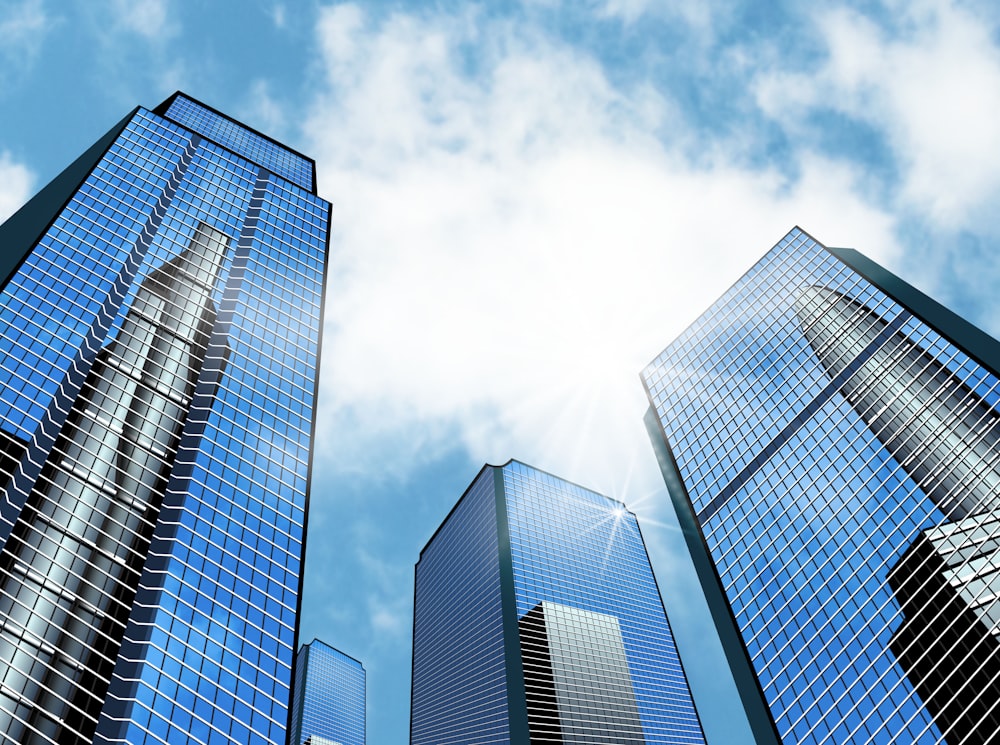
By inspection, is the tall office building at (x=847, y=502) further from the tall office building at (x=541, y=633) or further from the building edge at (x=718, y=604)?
the tall office building at (x=541, y=633)

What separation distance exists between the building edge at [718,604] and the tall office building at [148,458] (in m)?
47.1

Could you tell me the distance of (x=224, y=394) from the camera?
7275 centimetres

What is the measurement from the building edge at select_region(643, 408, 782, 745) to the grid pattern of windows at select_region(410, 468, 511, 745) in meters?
58.6

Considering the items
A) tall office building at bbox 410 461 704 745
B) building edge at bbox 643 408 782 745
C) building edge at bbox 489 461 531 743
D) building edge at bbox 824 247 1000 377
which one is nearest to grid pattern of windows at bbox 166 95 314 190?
building edge at bbox 643 408 782 745

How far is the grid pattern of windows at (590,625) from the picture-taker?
139m

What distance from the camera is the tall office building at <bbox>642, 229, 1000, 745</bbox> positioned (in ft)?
206

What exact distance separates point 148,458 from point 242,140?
92.7 metres

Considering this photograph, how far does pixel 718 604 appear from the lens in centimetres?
8306

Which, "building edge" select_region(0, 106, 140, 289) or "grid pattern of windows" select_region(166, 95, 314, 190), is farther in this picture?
"grid pattern of windows" select_region(166, 95, 314, 190)

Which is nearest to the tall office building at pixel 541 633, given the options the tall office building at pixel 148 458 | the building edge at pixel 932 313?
the tall office building at pixel 148 458

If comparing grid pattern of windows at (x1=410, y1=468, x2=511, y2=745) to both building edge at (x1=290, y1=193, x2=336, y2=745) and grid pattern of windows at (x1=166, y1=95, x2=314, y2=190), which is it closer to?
building edge at (x1=290, y1=193, x2=336, y2=745)

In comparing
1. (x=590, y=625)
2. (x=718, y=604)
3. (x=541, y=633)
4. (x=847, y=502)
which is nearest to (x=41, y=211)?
(x=718, y=604)

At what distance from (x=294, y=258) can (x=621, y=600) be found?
4653 inches

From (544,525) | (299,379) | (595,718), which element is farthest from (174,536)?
(544,525)
